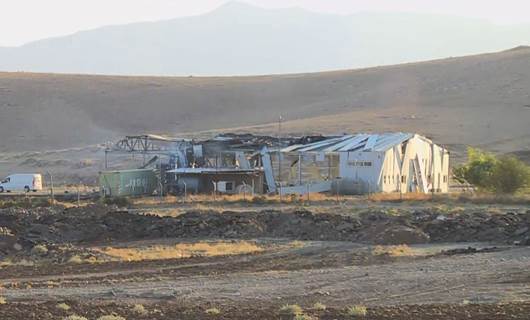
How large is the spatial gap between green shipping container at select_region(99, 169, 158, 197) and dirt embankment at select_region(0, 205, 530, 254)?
58.5 feet

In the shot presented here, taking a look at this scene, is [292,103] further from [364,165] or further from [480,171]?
[364,165]

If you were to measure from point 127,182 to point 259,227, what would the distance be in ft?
78.1

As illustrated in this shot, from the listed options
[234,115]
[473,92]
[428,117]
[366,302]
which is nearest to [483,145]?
[428,117]

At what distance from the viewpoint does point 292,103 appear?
132500mm

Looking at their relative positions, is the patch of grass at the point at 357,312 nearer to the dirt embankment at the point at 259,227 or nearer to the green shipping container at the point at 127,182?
the dirt embankment at the point at 259,227

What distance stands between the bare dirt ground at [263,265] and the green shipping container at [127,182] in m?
14.9

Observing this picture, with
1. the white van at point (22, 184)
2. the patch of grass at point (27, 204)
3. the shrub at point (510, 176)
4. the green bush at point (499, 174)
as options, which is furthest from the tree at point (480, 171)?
the white van at point (22, 184)

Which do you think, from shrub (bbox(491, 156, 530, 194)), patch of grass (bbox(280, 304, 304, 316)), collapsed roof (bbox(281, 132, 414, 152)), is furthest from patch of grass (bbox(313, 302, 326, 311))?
collapsed roof (bbox(281, 132, 414, 152))

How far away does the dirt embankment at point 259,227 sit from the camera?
30891 millimetres

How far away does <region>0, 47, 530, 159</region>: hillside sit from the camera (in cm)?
9888

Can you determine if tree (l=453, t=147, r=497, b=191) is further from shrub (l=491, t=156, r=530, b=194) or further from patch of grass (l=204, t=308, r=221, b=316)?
patch of grass (l=204, t=308, r=221, b=316)

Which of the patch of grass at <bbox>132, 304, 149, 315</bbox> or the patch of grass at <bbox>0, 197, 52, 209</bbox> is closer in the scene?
the patch of grass at <bbox>132, 304, 149, 315</bbox>

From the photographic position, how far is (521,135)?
91438 millimetres

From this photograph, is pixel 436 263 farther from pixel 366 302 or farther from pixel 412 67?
pixel 412 67
